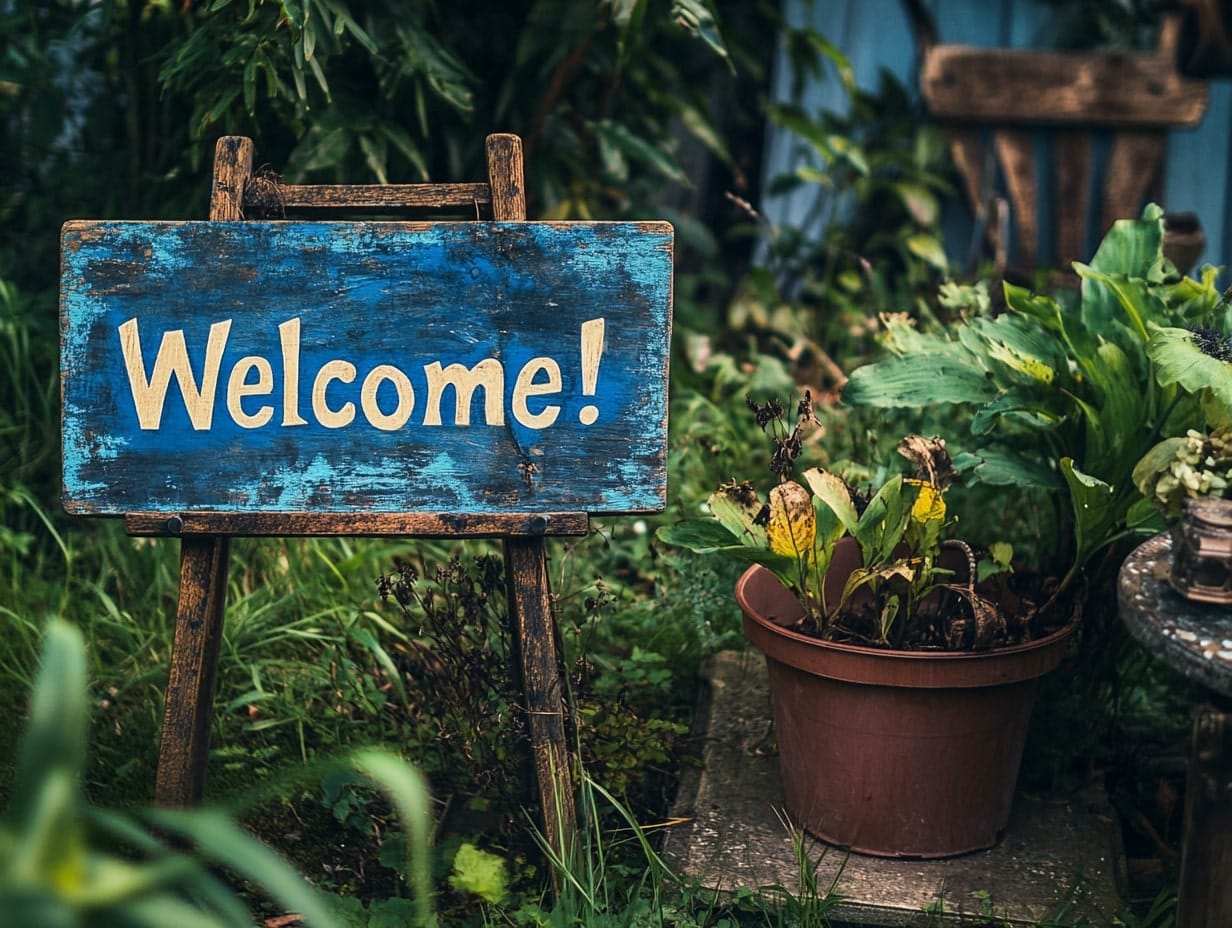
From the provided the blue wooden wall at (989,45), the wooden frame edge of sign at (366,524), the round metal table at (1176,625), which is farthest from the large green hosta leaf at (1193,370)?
the blue wooden wall at (989,45)

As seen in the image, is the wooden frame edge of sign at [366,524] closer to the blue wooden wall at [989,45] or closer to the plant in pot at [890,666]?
the plant in pot at [890,666]

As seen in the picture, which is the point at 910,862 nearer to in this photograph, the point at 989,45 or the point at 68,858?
the point at 68,858

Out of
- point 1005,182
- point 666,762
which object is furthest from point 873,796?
point 1005,182

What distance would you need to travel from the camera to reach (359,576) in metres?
2.93

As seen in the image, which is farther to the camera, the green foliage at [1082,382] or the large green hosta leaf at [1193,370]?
the green foliage at [1082,382]

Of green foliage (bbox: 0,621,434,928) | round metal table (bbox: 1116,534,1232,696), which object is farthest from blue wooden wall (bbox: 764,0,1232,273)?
green foliage (bbox: 0,621,434,928)

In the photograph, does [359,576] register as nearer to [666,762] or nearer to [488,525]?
[666,762]

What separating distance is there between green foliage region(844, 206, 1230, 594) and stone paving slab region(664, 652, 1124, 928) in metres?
0.45

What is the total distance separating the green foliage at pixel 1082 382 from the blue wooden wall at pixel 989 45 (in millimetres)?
1836

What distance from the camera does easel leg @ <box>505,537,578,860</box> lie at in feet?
6.49

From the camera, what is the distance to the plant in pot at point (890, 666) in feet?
6.70

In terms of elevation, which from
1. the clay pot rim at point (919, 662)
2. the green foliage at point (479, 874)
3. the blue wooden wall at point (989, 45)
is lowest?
the green foliage at point (479, 874)

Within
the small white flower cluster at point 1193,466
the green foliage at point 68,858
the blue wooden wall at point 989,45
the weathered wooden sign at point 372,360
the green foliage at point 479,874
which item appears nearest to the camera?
the green foliage at point 68,858

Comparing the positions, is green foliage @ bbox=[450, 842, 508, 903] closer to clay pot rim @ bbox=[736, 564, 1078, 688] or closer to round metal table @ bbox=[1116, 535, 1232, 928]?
clay pot rim @ bbox=[736, 564, 1078, 688]
